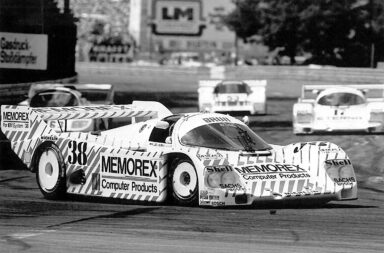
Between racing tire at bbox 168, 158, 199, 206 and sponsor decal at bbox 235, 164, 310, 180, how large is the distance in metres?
0.54

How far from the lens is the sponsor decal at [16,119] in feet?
49.1

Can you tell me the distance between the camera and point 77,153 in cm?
1395

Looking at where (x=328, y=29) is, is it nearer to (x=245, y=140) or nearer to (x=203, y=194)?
(x=245, y=140)

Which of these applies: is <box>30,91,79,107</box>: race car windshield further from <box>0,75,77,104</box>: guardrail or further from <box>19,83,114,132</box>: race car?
<box>0,75,77,104</box>: guardrail

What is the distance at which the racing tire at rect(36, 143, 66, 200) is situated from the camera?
46.1 ft

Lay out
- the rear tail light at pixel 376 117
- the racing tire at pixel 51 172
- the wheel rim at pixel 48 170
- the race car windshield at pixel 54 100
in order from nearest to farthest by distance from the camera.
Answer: the racing tire at pixel 51 172 → the wheel rim at pixel 48 170 → the race car windshield at pixel 54 100 → the rear tail light at pixel 376 117

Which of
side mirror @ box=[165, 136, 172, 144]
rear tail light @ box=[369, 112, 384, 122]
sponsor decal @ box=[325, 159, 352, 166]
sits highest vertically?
side mirror @ box=[165, 136, 172, 144]

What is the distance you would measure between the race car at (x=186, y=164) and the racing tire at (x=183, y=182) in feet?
0.04

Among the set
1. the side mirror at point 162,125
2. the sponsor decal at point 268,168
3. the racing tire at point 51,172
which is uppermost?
the side mirror at point 162,125

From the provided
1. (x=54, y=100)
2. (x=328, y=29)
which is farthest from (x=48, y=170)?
(x=328, y=29)

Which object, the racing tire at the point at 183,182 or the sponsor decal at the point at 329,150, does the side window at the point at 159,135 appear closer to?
the racing tire at the point at 183,182

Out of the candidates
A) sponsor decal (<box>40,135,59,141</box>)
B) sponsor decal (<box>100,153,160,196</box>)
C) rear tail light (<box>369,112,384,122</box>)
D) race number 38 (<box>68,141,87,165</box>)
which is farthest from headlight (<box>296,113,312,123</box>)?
sponsor decal (<box>100,153,160,196</box>)

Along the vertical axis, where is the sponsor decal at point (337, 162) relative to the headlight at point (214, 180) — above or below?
above

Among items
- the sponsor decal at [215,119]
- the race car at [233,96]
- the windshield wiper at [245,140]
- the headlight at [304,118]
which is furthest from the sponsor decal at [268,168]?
the race car at [233,96]
